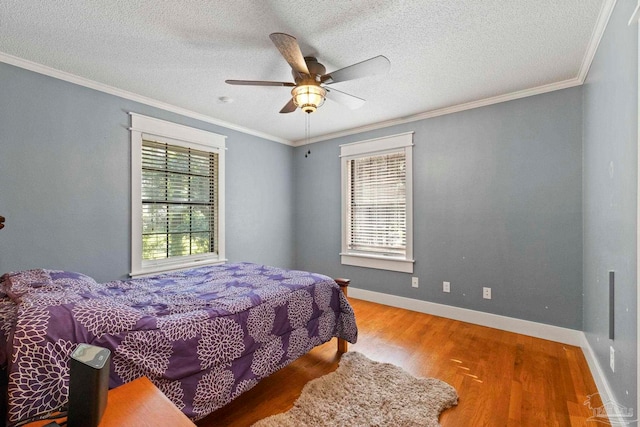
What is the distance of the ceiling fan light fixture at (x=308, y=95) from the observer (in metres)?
2.09

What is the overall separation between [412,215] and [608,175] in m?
1.99

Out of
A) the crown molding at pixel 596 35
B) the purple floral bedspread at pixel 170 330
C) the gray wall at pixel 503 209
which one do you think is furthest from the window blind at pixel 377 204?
the crown molding at pixel 596 35

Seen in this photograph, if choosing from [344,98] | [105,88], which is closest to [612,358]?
[344,98]

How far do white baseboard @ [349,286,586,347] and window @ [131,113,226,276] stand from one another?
7.68 feet

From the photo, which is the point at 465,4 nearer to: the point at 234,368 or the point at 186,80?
the point at 186,80

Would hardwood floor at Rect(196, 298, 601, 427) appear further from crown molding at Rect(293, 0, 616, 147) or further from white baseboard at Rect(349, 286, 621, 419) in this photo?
crown molding at Rect(293, 0, 616, 147)

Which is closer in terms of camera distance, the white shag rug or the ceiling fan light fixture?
the white shag rug

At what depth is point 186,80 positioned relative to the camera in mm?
2660

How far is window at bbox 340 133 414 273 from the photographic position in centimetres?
374

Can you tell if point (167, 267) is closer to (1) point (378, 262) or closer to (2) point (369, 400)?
(2) point (369, 400)

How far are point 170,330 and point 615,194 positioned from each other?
2.62 metres

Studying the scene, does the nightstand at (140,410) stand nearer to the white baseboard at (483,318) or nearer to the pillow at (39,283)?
the pillow at (39,283)

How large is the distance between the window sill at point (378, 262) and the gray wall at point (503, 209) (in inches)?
3.6

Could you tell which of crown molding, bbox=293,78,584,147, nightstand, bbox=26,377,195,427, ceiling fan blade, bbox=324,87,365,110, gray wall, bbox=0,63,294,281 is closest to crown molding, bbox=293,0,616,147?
crown molding, bbox=293,78,584,147
